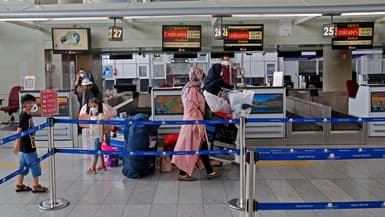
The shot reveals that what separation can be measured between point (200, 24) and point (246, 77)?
30.7 feet

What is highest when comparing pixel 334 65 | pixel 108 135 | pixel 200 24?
pixel 200 24

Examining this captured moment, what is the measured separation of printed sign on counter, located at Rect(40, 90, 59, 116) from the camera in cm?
487

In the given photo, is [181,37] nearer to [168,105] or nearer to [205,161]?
[168,105]

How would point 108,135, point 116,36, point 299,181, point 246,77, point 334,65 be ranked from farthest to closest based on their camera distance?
point 246,77 → point 334,65 → point 116,36 → point 108,135 → point 299,181

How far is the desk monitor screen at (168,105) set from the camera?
26.4 feet

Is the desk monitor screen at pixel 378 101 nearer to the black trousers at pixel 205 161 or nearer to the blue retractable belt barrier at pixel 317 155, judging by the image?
the black trousers at pixel 205 161

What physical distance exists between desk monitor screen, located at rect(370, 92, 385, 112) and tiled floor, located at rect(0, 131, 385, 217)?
231 centimetres

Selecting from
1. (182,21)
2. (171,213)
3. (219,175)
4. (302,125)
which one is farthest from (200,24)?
(171,213)

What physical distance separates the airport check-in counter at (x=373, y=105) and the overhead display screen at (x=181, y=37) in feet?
14.2

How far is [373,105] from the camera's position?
8.66 meters

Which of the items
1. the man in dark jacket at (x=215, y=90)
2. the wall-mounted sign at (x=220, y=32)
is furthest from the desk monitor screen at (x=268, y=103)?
the man in dark jacket at (x=215, y=90)

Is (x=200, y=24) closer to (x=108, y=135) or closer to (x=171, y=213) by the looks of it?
(x=108, y=135)

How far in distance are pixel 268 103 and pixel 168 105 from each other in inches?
82.0

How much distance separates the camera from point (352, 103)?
9.86 m
